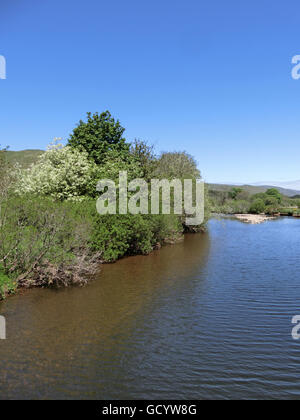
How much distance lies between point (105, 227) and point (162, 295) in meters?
5.85

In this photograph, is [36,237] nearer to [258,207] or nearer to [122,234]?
[122,234]

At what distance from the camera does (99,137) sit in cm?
2633

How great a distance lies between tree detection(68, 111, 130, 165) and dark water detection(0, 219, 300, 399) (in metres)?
14.2

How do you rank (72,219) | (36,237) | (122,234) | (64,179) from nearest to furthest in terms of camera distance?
(36,237) < (72,219) < (122,234) < (64,179)

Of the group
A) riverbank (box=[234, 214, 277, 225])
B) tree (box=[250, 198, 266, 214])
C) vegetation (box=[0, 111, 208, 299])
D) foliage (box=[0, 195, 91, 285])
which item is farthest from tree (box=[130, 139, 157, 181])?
tree (box=[250, 198, 266, 214])

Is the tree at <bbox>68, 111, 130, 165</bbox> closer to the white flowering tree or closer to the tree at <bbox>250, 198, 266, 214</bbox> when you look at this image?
the white flowering tree

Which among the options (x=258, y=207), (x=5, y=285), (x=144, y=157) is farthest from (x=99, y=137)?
(x=258, y=207)

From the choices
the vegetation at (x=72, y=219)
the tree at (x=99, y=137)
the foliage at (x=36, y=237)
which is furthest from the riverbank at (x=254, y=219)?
the foliage at (x=36, y=237)

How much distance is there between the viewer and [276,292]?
1130cm

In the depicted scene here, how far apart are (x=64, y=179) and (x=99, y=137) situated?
25.1 feet

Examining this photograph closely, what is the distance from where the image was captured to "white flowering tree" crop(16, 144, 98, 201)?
19.8m

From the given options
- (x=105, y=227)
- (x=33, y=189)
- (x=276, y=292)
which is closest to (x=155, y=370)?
(x=276, y=292)

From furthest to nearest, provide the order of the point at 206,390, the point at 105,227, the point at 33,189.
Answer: the point at 33,189 < the point at 105,227 < the point at 206,390
